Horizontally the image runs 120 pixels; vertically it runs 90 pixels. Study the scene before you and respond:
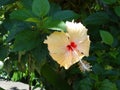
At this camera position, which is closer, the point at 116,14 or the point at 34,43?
the point at 34,43

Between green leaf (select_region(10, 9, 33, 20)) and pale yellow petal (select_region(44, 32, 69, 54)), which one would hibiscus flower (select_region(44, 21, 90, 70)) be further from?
green leaf (select_region(10, 9, 33, 20))

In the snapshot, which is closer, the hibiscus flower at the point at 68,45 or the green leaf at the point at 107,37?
the hibiscus flower at the point at 68,45

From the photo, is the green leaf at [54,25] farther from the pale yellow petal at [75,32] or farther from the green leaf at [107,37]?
the green leaf at [107,37]

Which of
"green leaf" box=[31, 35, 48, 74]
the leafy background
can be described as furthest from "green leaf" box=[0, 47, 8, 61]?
"green leaf" box=[31, 35, 48, 74]

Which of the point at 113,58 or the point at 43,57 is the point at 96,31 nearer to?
the point at 113,58

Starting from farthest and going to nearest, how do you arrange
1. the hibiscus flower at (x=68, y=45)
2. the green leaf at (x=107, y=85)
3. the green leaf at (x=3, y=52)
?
the green leaf at (x=3, y=52), the green leaf at (x=107, y=85), the hibiscus flower at (x=68, y=45)

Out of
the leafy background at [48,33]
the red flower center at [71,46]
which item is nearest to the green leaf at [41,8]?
the leafy background at [48,33]

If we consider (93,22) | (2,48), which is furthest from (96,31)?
(2,48)

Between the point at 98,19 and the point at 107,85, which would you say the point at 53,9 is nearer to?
the point at 98,19
